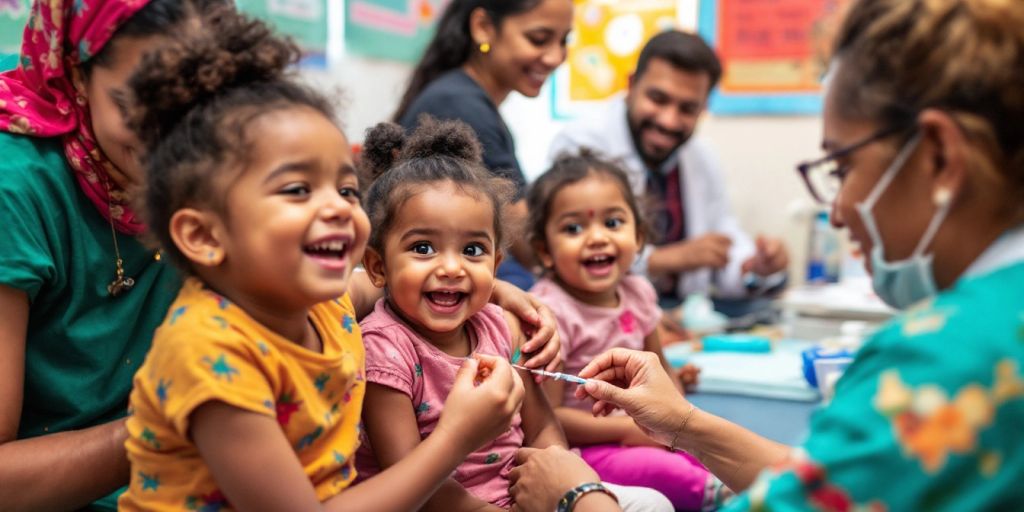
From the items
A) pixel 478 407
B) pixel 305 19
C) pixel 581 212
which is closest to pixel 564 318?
pixel 581 212

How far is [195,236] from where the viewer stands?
98 cm

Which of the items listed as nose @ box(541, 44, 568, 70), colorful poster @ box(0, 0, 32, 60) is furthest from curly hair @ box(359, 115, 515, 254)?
colorful poster @ box(0, 0, 32, 60)

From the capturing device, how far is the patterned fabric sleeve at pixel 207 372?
0.90 meters

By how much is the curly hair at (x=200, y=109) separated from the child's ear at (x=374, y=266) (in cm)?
36

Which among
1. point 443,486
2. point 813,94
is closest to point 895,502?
point 443,486

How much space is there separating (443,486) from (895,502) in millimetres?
627

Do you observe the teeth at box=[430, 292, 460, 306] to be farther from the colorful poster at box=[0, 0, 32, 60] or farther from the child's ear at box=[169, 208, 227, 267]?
the colorful poster at box=[0, 0, 32, 60]

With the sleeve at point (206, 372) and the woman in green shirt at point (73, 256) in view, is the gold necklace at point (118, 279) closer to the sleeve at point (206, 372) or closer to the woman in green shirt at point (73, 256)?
the woman in green shirt at point (73, 256)

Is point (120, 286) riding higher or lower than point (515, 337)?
higher

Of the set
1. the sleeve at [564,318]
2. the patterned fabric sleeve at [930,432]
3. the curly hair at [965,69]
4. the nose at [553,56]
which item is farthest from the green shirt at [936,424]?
the nose at [553,56]

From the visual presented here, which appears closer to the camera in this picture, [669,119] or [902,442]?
[902,442]

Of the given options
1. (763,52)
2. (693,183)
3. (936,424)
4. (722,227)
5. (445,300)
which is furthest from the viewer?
(763,52)

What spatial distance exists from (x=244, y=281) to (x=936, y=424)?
2.25ft

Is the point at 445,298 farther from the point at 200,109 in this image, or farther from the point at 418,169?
the point at 200,109
